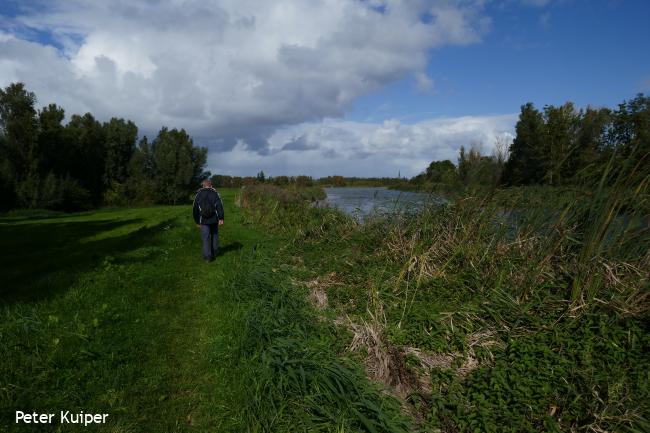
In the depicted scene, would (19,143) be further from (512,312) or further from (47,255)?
(512,312)

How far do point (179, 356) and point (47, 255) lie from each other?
30.8ft

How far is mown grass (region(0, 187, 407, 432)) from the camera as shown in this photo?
145 inches

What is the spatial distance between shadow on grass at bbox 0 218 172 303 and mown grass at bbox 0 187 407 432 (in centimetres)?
9

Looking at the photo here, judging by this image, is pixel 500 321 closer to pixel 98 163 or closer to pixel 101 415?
pixel 101 415

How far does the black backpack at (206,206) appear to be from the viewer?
1005 cm

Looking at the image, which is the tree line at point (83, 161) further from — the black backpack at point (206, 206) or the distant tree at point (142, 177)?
the black backpack at point (206, 206)

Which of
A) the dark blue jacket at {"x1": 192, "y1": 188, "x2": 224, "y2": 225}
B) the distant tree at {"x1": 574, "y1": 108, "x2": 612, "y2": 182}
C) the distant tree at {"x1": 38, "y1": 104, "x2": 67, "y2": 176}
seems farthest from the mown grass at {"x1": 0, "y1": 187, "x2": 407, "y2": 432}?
the distant tree at {"x1": 38, "y1": 104, "x2": 67, "y2": 176}

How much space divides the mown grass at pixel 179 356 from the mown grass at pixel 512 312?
65cm

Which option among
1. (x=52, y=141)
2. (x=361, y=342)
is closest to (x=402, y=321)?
(x=361, y=342)

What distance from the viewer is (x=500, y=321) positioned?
515 cm

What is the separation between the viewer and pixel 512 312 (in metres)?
5.20

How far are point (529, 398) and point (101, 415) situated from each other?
4.32 m

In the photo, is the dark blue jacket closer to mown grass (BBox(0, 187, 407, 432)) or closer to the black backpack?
the black backpack

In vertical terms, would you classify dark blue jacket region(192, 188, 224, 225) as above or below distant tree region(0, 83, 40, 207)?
below
